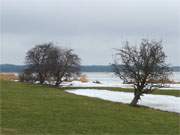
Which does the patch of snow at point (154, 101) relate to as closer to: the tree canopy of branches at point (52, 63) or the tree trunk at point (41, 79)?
the tree canopy of branches at point (52, 63)

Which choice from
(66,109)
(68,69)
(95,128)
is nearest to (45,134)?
(95,128)

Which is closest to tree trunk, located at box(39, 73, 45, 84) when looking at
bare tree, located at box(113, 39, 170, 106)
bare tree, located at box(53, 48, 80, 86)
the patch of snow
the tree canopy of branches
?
the tree canopy of branches

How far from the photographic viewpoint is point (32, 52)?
92125 millimetres

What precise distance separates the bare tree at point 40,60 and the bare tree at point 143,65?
40236mm

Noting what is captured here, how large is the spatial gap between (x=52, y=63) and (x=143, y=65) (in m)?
41.5

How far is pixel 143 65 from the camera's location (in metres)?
41.8

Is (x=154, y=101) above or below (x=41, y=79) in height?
below

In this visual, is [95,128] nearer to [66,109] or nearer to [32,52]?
[66,109]

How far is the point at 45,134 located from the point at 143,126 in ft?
22.6

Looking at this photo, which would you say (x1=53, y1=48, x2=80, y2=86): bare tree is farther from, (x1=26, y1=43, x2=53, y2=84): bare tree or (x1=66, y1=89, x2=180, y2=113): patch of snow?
(x1=66, y1=89, x2=180, y2=113): patch of snow

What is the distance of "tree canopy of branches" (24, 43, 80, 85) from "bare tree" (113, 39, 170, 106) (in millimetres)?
38166

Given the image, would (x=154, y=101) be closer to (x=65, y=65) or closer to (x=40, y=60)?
(x=65, y=65)

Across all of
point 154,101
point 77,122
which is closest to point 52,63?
point 154,101

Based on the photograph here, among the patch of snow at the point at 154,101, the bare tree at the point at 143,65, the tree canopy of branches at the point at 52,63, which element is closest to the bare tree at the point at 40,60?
the tree canopy of branches at the point at 52,63
